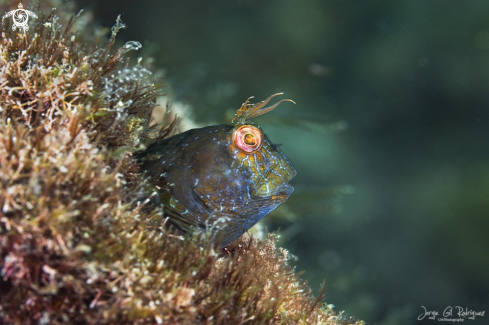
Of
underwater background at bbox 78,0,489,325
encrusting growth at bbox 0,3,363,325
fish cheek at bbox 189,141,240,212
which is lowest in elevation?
encrusting growth at bbox 0,3,363,325

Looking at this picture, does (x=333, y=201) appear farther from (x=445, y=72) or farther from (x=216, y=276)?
(x=216, y=276)

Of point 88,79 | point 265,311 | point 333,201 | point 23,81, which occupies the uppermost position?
point 333,201

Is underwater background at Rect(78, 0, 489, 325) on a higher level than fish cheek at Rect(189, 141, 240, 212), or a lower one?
higher

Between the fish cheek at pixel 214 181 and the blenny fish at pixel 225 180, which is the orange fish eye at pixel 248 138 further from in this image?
the fish cheek at pixel 214 181

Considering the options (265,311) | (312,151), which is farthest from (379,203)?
(265,311)

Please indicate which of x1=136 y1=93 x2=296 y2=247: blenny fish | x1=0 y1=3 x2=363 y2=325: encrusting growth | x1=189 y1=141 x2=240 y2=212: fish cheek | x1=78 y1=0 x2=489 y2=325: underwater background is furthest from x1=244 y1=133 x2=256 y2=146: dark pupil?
x1=78 y1=0 x2=489 y2=325: underwater background

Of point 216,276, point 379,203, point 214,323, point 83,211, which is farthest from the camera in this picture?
point 379,203

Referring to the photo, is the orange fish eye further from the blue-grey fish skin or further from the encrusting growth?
the encrusting growth
